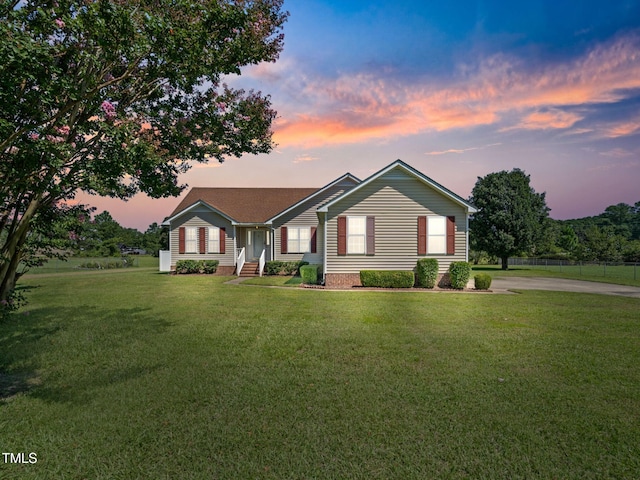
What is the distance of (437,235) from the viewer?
17031mm

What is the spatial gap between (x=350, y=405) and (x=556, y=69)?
16.2 meters

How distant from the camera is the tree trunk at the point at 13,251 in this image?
471 cm

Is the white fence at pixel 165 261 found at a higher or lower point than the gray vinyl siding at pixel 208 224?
lower

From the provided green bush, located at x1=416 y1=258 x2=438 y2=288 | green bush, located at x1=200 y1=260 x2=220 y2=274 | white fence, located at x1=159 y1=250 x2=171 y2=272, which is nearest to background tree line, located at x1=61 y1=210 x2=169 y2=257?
white fence, located at x1=159 y1=250 x2=171 y2=272

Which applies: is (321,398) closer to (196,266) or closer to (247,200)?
(196,266)

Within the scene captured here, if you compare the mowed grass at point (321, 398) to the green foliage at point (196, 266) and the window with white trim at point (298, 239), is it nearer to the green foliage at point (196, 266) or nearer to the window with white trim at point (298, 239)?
the window with white trim at point (298, 239)

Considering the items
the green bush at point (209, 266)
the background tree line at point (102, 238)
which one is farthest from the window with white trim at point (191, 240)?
the background tree line at point (102, 238)

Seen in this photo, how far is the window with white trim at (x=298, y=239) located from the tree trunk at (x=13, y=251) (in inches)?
727

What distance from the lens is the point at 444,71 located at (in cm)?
1482

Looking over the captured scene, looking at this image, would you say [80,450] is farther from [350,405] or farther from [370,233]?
[370,233]

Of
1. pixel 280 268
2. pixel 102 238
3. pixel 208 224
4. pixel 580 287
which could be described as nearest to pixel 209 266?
pixel 208 224

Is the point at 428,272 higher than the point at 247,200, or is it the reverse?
the point at 247,200

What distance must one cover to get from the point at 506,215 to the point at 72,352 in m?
34.7

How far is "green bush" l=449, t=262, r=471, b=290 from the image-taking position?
16.3 m
